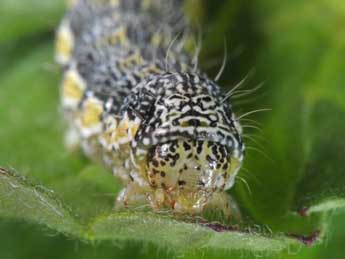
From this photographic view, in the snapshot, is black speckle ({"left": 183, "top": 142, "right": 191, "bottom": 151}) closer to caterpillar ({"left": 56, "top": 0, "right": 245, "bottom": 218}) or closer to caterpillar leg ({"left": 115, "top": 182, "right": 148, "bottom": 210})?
caterpillar ({"left": 56, "top": 0, "right": 245, "bottom": 218})

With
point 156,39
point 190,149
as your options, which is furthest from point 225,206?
point 156,39

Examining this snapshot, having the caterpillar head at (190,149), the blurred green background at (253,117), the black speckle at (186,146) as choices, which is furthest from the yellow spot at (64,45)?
the black speckle at (186,146)

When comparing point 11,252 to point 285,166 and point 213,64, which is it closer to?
point 285,166

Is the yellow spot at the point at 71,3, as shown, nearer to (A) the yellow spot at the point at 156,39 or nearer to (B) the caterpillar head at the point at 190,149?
(A) the yellow spot at the point at 156,39

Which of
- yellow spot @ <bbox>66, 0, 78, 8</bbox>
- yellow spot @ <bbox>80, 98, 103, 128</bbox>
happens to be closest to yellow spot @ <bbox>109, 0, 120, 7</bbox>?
yellow spot @ <bbox>66, 0, 78, 8</bbox>

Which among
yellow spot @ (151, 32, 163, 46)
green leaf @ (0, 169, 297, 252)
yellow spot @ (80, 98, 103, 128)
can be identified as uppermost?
yellow spot @ (151, 32, 163, 46)

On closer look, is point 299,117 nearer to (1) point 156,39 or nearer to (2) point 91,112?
(1) point 156,39
